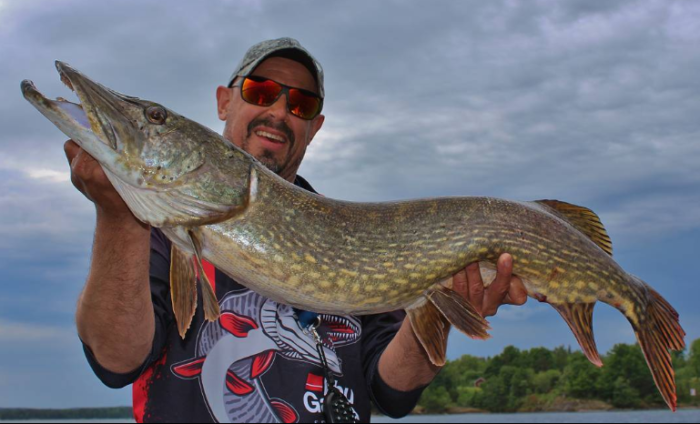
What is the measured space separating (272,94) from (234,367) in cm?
197

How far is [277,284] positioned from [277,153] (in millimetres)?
1863

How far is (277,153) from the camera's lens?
4312 millimetres

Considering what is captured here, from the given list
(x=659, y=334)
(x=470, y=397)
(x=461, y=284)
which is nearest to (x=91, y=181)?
(x=461, y=284)

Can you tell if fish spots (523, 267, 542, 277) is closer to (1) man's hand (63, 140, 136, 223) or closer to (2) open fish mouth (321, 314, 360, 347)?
(2) open fish mouth (321, 314, 360, 347)

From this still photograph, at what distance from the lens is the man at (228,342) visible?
2709mm

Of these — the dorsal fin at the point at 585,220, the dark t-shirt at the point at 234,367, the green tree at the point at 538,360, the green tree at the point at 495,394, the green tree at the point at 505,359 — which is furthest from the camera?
the green tree at the point at 538,360

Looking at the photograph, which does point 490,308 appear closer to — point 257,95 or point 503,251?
point 503,251

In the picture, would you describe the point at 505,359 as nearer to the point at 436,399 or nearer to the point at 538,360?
the point at 538,360

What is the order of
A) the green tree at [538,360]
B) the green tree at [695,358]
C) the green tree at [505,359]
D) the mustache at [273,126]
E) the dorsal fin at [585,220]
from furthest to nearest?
the green tree at [538,360] → the green tree at [505,359] → the green tree at [695,358] → the mustache at [273,126] → the dorsal fin at [585,220]

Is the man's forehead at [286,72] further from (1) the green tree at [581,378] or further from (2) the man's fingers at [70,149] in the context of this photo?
(1) the green tree at [581,378]

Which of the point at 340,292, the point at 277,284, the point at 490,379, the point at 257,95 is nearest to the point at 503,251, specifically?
the point at 340,292

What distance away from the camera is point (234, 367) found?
3.34 m

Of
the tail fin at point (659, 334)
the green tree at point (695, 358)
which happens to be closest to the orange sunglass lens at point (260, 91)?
the tail fin at point (659, 334)

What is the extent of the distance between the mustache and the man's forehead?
0.34 meters
